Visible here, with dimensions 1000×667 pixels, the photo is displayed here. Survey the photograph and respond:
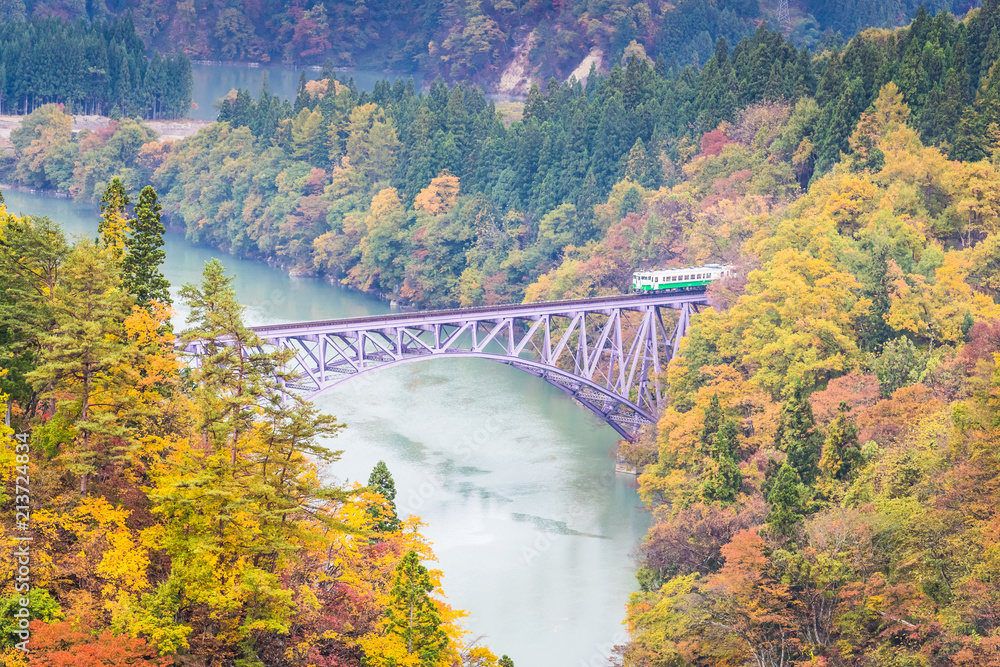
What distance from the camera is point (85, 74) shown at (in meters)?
150

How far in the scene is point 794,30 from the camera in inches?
7441

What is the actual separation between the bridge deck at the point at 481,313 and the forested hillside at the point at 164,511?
15413mm

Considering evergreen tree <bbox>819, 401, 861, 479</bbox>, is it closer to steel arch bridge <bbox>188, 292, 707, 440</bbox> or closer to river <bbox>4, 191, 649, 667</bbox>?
river <bbox>4, 191, 649, 667</bbox>

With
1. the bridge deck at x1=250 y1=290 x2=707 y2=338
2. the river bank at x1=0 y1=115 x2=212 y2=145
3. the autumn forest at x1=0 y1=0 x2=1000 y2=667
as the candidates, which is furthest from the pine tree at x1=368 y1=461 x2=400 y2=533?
the river bank at x1=0 y1=115 x2=212 y2=145

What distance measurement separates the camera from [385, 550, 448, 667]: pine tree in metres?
39.2

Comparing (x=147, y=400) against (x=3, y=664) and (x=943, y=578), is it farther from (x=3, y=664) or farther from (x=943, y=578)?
(x=943, y=578)

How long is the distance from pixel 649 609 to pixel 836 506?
717 cm

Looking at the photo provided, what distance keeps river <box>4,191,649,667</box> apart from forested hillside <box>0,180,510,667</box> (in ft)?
40.3

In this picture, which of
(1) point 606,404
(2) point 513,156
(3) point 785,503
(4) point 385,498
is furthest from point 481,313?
(2) point 513,156

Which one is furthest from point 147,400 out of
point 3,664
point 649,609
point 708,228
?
point 708,228

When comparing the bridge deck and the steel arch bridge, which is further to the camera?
the steel arch bridge
